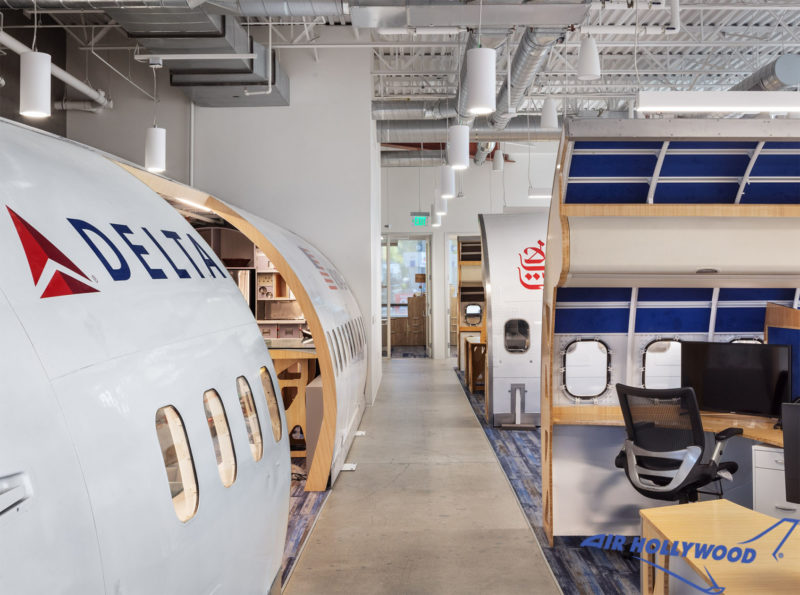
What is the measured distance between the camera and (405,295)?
19.9 metres

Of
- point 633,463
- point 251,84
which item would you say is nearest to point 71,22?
point 251,84

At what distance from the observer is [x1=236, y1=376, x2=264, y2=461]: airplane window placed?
3.32 meters

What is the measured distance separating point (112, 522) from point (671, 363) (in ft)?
16.4

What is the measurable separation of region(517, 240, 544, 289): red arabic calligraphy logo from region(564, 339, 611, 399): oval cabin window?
4027 mm

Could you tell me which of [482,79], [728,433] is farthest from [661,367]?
[482,79]

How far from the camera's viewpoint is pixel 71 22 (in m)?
11.0

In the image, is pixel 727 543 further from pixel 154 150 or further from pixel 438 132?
pixel 438 132

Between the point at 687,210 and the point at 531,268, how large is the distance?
17.4ft

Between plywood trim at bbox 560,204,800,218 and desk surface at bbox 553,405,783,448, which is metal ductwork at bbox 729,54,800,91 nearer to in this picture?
plywood trim at bbox 560,204,800,218

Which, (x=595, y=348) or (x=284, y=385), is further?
(x=284, y=385)

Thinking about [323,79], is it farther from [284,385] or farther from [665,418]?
[665,418]

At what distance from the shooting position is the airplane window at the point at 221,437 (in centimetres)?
290

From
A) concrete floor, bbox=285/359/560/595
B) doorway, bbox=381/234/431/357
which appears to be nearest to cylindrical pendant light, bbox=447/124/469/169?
concrete floor, bbox=285/359/560/595

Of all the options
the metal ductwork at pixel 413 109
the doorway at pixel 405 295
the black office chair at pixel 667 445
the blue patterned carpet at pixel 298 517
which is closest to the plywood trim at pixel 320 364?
the blue patterned carpet at pixel 298 517
